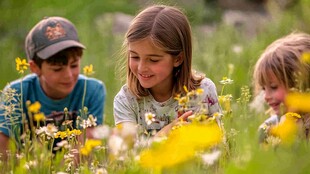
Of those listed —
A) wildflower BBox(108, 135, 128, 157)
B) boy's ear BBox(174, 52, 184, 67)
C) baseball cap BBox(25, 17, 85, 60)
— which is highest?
baseball cap BBox(25, 17, 85, 60)

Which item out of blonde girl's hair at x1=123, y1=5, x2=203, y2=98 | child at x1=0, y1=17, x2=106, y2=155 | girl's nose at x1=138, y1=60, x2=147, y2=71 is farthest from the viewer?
child at x1=0, y1=17, x2=106, y2=155

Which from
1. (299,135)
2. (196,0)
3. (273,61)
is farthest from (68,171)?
(196,0)

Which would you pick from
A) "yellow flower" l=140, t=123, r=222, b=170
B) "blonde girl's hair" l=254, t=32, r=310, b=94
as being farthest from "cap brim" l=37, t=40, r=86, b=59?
"yellow flower" l=140, t=123, r=222, b=170

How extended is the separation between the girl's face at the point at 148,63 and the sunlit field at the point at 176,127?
30 centimetres

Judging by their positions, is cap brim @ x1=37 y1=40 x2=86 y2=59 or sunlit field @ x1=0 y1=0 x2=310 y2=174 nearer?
sunlit field @ x1=0 y1=0 x2=310 y2=174

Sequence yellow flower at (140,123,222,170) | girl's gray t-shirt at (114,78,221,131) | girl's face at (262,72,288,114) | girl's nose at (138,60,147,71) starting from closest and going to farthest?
yellow flower at (140,123,222,170)
girl's nose at (138,60,147,71)
girl's gray t-shirt at (114,78,221,131)
girl's face at (262,72,288,114)

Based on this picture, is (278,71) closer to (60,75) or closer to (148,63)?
(148,63)

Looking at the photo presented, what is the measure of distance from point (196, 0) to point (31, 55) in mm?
6612

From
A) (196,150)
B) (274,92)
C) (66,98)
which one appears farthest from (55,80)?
(196,150)

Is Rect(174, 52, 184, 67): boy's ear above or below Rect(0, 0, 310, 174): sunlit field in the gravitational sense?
above

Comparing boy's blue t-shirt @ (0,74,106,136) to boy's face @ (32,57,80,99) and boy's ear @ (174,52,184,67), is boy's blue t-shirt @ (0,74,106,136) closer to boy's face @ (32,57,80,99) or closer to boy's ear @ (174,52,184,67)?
boy's face @ (32,57,80,99)

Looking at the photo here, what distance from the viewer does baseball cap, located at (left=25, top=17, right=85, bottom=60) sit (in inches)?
160

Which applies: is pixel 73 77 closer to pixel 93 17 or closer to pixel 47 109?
pixel 47 109

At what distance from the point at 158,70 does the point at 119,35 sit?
3824 mm
